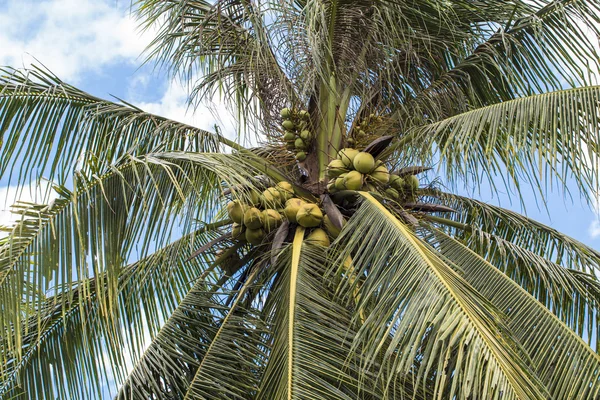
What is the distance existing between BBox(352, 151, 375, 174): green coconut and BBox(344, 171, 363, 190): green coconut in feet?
0.18

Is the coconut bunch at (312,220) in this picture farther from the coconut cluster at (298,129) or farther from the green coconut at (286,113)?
the green coconut at (286,113)

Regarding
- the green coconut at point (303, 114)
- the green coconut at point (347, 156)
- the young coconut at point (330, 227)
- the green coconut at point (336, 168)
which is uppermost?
the green coconut at point (303, 114)

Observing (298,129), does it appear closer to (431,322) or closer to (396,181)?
(396,181)

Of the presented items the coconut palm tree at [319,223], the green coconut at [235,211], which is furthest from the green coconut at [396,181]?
the green coconut at [235,211]

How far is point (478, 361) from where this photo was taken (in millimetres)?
3170

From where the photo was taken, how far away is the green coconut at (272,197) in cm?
485

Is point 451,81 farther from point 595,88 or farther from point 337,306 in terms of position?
point 337,306

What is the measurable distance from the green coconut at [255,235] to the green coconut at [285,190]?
0.27 m

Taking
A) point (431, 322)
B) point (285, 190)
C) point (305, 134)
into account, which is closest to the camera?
point (431, 322)

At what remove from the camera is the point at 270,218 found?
4844mm

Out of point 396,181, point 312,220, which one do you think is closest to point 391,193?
point 396,181

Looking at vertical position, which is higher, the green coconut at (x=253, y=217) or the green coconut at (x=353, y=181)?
the green coconut at (x=353, y=181)

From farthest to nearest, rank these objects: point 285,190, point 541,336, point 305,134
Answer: point 305,134 → point 285,190 → point 541,336

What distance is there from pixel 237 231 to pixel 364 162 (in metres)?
0.97
